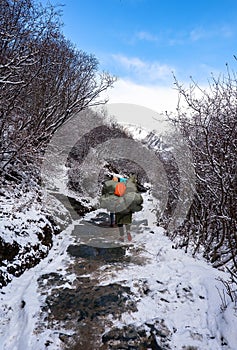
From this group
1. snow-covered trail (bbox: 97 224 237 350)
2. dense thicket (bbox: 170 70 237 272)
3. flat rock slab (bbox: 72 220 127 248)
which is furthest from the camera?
flat rock slab (bbox: 72 220 127 248)

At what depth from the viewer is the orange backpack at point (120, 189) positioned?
6187 millimetres

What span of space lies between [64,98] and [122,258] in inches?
333

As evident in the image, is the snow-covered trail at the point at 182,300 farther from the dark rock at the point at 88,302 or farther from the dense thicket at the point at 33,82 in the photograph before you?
the dense thicket at the point at 33,82

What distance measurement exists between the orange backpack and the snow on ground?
1.73 metres

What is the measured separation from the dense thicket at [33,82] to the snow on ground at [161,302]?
3.22 meters

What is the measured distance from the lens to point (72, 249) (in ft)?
19.6

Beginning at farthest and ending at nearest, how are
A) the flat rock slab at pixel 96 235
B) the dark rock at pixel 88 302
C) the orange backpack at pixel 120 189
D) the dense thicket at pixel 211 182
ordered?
1. the flat rock slab at pixel 96 235
2. the orange backpack at pixel 120 189
3. the dense thicket at pixel 211 182
4. the dark rock at pixel 88 302

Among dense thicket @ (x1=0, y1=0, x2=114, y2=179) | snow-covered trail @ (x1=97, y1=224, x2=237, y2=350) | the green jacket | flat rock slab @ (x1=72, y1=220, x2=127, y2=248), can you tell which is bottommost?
flat rock slab @ (x1=72, y1=220, x2=127, y2=248)

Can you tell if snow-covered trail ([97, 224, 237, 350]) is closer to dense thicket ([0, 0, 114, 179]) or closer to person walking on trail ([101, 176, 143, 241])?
person walking on trail ([101, 176, 143, 241])

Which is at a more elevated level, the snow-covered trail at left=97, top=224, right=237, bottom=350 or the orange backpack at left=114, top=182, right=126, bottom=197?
the orange backpack at left=114, top=182, right=126, bottom=197

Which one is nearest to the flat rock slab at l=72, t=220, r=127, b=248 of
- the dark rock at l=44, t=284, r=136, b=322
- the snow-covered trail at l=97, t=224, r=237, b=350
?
the snow-covered trail at l=97, t=224, r=237, b=350

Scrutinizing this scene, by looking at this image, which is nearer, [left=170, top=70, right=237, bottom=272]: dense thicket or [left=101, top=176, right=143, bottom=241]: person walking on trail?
[left=170, top=70, right=237, bottom=272]: dense thicket

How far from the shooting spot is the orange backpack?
20.3 feet

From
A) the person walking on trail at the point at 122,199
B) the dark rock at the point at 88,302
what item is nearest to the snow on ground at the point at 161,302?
the dark rock at the point at 88,302
